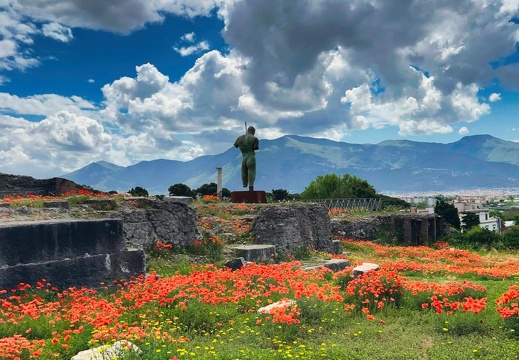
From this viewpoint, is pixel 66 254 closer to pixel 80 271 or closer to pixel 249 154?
pixel 80 271

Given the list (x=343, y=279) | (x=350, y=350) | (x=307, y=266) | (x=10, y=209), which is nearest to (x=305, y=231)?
(x=307, y=266)

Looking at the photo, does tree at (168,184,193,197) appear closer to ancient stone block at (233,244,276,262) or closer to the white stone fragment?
ancient stone block at (233,244,276,262)

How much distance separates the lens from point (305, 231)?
19.3 m

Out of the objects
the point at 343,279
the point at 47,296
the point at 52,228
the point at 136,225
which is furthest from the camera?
the point at 136,225

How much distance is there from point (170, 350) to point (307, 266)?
9.95m

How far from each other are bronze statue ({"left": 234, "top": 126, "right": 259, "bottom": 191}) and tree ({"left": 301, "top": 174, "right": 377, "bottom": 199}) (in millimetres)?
51094

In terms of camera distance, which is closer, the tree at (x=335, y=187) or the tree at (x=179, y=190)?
the tree at (x=179, y=190)

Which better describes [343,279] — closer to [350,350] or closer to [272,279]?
[272,279]

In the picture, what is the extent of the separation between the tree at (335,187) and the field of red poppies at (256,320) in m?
64.7

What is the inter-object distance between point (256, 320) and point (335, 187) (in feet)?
241

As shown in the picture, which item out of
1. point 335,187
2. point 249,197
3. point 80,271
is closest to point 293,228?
point 249,197

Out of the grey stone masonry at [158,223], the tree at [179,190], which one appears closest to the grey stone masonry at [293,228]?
the grey stone masonry at [158,223]

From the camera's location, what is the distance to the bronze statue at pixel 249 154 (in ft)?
76.3

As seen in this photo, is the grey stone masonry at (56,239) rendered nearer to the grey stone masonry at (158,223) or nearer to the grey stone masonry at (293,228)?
the grey stone masonry at (158,223)
